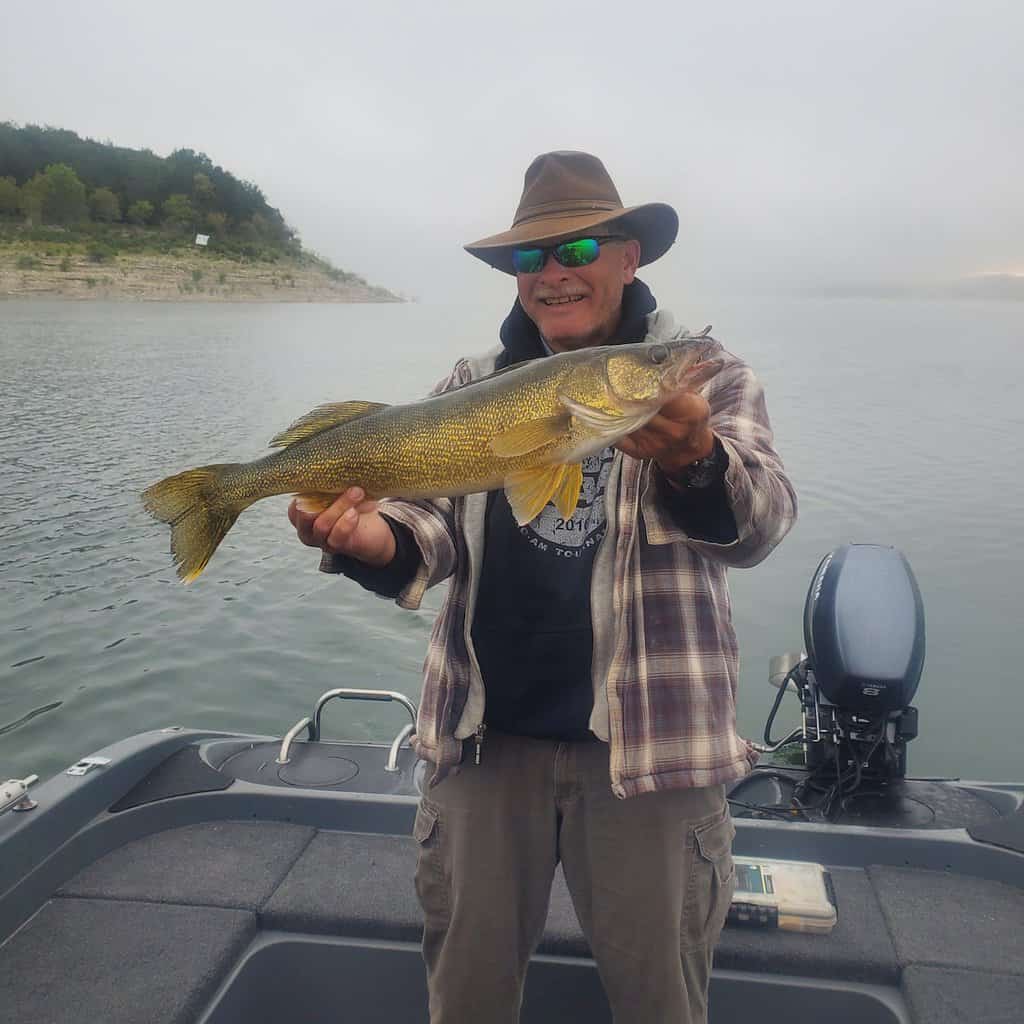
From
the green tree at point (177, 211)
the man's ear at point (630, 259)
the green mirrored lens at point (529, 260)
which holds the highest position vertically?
the green tree at point (177, 211)

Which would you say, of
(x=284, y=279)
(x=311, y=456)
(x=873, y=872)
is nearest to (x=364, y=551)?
(x=311, y=456)

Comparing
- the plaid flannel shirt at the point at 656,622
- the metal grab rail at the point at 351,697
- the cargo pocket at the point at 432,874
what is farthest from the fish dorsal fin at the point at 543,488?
the metal grab rail at the point at 351,697

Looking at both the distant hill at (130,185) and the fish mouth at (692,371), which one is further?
the distant hill at (130,185)

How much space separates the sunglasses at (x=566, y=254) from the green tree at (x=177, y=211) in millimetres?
95250

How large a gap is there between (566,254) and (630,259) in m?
0.35

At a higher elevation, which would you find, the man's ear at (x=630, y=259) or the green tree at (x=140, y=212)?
the green tree at (x=140, y=212)

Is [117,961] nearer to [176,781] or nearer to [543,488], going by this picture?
[176,781]

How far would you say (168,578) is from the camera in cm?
1022

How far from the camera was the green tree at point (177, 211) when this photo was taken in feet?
287

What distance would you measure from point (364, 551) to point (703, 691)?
109cm

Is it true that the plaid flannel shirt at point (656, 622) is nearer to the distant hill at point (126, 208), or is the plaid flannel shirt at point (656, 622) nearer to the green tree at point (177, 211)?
the distant hill at point (126, 208)

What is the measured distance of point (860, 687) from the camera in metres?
3.77

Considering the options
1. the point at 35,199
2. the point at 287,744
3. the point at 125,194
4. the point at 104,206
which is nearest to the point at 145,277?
the point at 35,199

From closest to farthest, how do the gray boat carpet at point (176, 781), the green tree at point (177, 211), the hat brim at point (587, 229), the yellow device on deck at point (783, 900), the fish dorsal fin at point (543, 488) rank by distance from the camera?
the fish dorsal fin at point (543, 488) < the hat brim at point (587, 229) < the yellow device on deck at point (783, 900) < the gray boat carpet at point (176, 781) < the green tree at point (177, 211)
